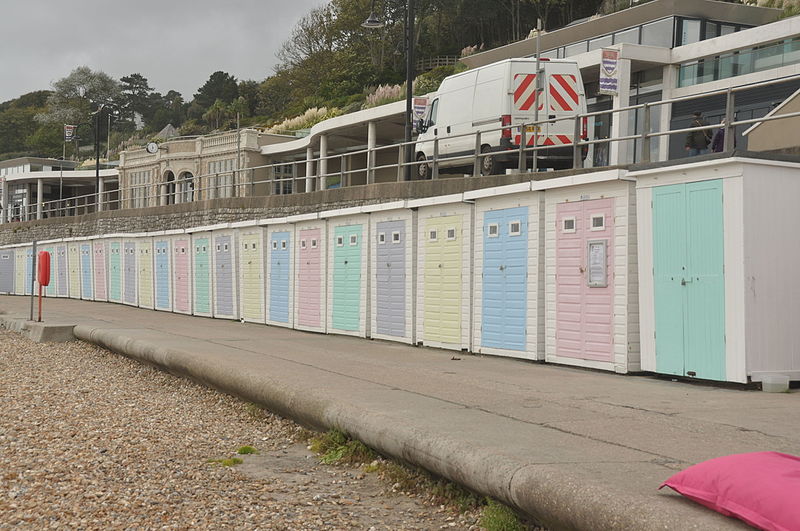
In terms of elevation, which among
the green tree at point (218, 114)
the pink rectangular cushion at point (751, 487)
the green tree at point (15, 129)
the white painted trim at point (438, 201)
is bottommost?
the pink rectangular cushion at point (751, 487)

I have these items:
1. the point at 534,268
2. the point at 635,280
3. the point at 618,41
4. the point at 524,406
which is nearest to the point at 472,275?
the point at 534,268

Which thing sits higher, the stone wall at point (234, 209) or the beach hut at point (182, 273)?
the stone wall at point (234, 209)

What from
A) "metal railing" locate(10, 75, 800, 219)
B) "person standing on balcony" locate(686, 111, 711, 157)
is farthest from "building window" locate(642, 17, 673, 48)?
"person standing on balcony" locate(686, 111, 711, 157)

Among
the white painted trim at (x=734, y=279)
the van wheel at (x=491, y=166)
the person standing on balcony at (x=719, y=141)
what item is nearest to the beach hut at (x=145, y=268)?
the van wheel at (x=491, y=166)

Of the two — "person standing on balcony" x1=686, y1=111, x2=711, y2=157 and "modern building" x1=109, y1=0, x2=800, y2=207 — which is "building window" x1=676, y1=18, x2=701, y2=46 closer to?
"modern building" x1=109, y1=0, x2=800, y2=207

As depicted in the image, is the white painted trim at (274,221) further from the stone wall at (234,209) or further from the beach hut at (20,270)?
the beach hut at (20,270)

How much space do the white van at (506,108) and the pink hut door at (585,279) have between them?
5121mm

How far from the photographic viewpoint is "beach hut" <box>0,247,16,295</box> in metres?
42.5

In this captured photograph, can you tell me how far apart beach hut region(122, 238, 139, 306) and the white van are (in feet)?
46.0

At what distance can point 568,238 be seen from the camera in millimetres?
11664

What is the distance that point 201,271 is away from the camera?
2417cm

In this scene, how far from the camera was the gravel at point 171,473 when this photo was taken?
216 inches

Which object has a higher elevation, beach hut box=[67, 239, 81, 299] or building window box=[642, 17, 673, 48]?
building window box=[642, 17, 673, 48]

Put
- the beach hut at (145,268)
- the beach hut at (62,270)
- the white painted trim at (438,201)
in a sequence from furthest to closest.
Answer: the beach hut at (62,270), the beach hut at (145,268), the white painted trim at (438,201)
